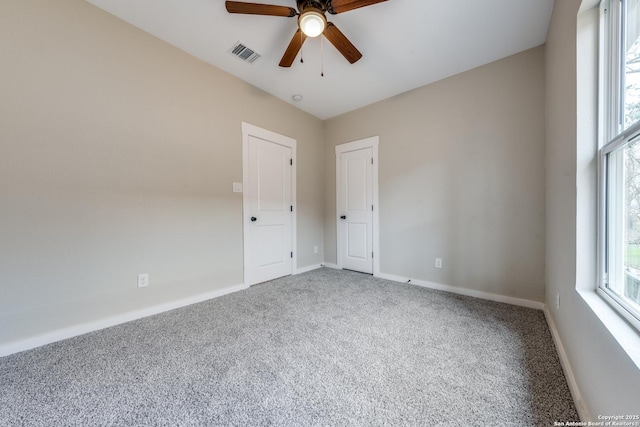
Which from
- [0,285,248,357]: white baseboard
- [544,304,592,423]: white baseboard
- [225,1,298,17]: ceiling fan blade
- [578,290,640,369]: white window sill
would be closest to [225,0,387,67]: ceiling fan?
[225,1,298,17]: ceiling fan blade

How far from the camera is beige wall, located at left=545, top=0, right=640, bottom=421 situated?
0.83m

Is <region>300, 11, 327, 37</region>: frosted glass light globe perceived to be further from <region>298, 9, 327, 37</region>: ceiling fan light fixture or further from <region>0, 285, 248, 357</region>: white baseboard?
<region>0, 285, 248, 357</region>: white baseboard

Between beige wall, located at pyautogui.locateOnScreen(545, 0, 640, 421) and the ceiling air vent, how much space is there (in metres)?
2.49

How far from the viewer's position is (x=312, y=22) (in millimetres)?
1688

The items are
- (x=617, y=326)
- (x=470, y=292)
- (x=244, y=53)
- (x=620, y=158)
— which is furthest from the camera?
(x=470, y=292)

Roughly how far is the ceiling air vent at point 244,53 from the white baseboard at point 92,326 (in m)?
2.62

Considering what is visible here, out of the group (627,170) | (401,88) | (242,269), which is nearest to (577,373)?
(627,170)

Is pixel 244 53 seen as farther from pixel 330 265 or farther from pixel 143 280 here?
pixel 330 265

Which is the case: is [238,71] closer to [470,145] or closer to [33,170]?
[33,170]

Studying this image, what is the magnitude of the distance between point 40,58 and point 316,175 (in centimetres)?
307

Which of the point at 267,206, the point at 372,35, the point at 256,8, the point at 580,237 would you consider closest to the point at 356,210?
the point at 267,206

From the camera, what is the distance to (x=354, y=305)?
Answer: 2402 millimetres

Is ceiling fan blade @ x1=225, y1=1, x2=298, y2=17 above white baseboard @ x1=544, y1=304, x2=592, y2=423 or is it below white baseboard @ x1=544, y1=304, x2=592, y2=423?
above

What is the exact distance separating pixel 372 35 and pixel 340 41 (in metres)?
0.49
